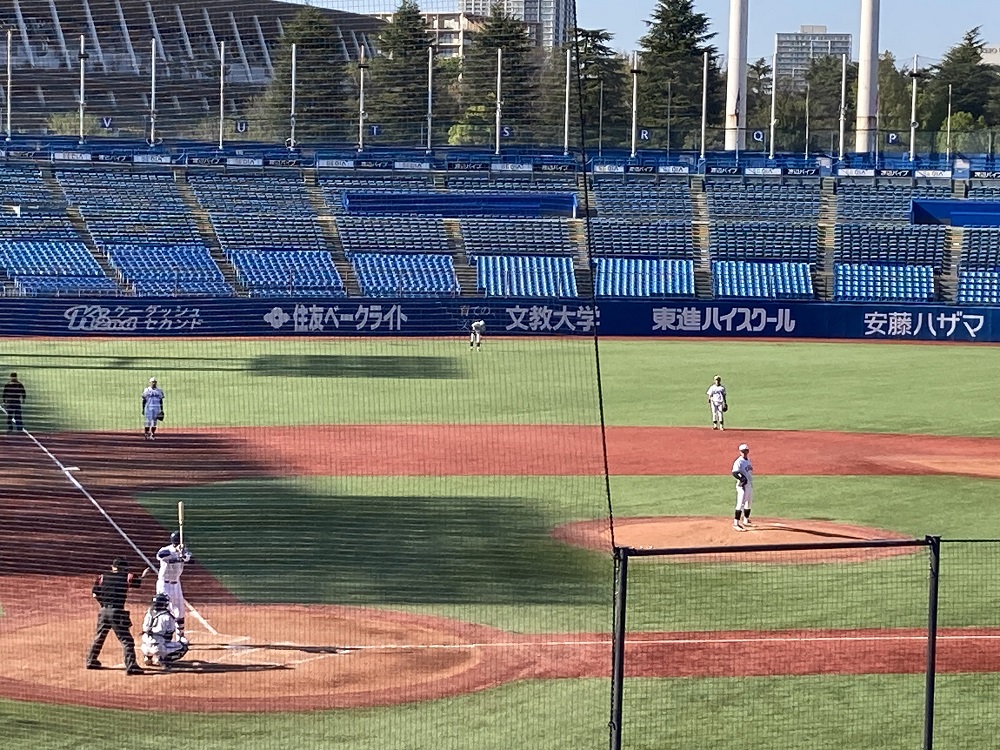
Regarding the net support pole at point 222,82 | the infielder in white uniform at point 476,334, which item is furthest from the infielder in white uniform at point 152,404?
the infielder in white uniform at point 476,334

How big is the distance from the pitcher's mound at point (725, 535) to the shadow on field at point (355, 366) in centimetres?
1837

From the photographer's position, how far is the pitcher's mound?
60.8ft

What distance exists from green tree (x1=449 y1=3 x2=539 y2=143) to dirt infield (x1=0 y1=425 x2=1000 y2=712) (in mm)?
5518

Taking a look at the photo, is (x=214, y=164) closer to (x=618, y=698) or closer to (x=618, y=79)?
(x=618, y=698)

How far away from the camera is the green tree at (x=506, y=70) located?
49.8ft

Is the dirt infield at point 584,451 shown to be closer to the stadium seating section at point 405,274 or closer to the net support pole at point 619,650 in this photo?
the net support pole at point 619,650

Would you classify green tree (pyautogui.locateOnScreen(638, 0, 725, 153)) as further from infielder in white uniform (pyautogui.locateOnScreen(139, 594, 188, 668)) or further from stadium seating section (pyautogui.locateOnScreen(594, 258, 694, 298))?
infielder in white uniform (pyautogui.locateOnScreen(139, 594, 188, 668))

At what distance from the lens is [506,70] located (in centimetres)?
1548

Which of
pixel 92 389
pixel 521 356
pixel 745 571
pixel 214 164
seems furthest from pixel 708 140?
pixel 745 571

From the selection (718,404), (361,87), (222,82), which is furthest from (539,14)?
(718,404)

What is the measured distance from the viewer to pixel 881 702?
1312cm

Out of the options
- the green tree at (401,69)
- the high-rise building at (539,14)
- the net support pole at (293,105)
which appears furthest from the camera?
the net support pole at (293,105)

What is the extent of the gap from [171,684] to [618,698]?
5.30 meters

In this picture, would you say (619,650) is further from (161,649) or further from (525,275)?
(525,275)
